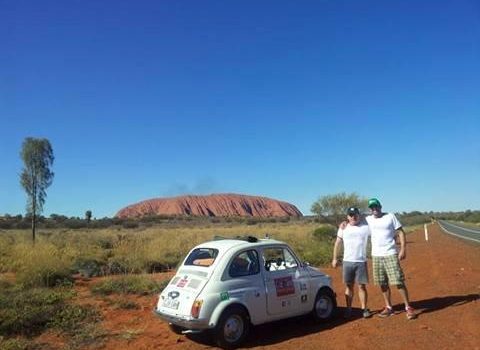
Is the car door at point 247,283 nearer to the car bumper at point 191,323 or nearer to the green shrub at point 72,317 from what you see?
the car bumper at point 191,323

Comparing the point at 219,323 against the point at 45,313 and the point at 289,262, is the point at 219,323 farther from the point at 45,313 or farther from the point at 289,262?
the point at 45,313

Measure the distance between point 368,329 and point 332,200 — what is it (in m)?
36.0

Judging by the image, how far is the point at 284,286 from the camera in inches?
351

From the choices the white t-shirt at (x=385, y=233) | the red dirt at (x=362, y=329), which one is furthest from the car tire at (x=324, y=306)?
the white t-shirt at (x=385, y=233)

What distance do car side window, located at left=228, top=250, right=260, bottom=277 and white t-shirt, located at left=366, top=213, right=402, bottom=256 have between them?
88.8 inches

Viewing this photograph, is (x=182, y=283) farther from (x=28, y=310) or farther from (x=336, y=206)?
(x=336, y=206)

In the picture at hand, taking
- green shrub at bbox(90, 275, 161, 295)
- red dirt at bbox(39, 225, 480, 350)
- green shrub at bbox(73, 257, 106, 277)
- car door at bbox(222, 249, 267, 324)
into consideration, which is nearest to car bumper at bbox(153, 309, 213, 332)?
car door at bbox(222, 249, 267, 324)

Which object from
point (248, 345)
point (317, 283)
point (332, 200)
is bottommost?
point (248, 345)

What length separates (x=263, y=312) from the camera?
852 cm

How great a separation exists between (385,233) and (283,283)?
204 cm

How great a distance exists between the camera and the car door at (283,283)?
28.6ft

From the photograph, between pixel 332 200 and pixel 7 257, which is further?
pixel 332 200

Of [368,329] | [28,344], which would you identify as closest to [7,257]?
[28,344]

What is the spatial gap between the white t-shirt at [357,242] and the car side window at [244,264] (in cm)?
193
